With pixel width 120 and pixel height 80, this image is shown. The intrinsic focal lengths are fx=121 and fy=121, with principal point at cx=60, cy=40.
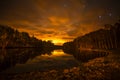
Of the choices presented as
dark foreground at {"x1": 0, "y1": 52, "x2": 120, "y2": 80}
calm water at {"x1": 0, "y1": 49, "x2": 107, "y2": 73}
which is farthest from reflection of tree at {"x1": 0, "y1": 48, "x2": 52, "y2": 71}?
dark foreground at {"x1": 0, "y1": 52, "x2": 120, "y2": 80}

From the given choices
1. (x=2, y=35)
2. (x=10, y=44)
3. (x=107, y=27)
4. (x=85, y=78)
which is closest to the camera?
A: (x=85, y=78)

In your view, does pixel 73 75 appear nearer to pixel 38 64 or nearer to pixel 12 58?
pixel 38 64

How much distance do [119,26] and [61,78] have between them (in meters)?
74.4

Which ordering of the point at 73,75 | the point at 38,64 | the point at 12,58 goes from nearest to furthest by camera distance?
the point at 73,75
the point at 38,64
the point at 12,58

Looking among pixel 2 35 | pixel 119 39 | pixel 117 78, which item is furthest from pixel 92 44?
pixel 117 78

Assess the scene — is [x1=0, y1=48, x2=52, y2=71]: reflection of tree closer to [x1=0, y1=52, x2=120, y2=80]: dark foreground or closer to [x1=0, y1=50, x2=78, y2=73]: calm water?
[x1=0, y1=50, x2=78, y2=73]: calm water

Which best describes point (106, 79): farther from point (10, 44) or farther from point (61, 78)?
point (10, 44)

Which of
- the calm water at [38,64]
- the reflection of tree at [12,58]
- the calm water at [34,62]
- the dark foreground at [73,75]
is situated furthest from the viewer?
the reflection of tree at [12,58]

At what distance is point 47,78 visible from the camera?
1742 cm

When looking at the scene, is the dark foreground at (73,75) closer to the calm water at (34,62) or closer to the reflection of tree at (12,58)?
the calm water at (34,62)

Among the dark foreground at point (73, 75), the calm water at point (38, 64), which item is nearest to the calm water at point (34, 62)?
the calm water at point (38, 64)

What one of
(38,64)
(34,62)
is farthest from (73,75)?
(34,62)

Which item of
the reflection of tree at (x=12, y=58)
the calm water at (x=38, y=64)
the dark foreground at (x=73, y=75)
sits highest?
the reflection of tree at (x=12, y=58)

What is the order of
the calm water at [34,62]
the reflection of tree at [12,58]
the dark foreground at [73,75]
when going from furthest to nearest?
1. the reflection of tree at [12,58]
2. the calm water at [34,62]
3. the dark foreground at [73,75]
